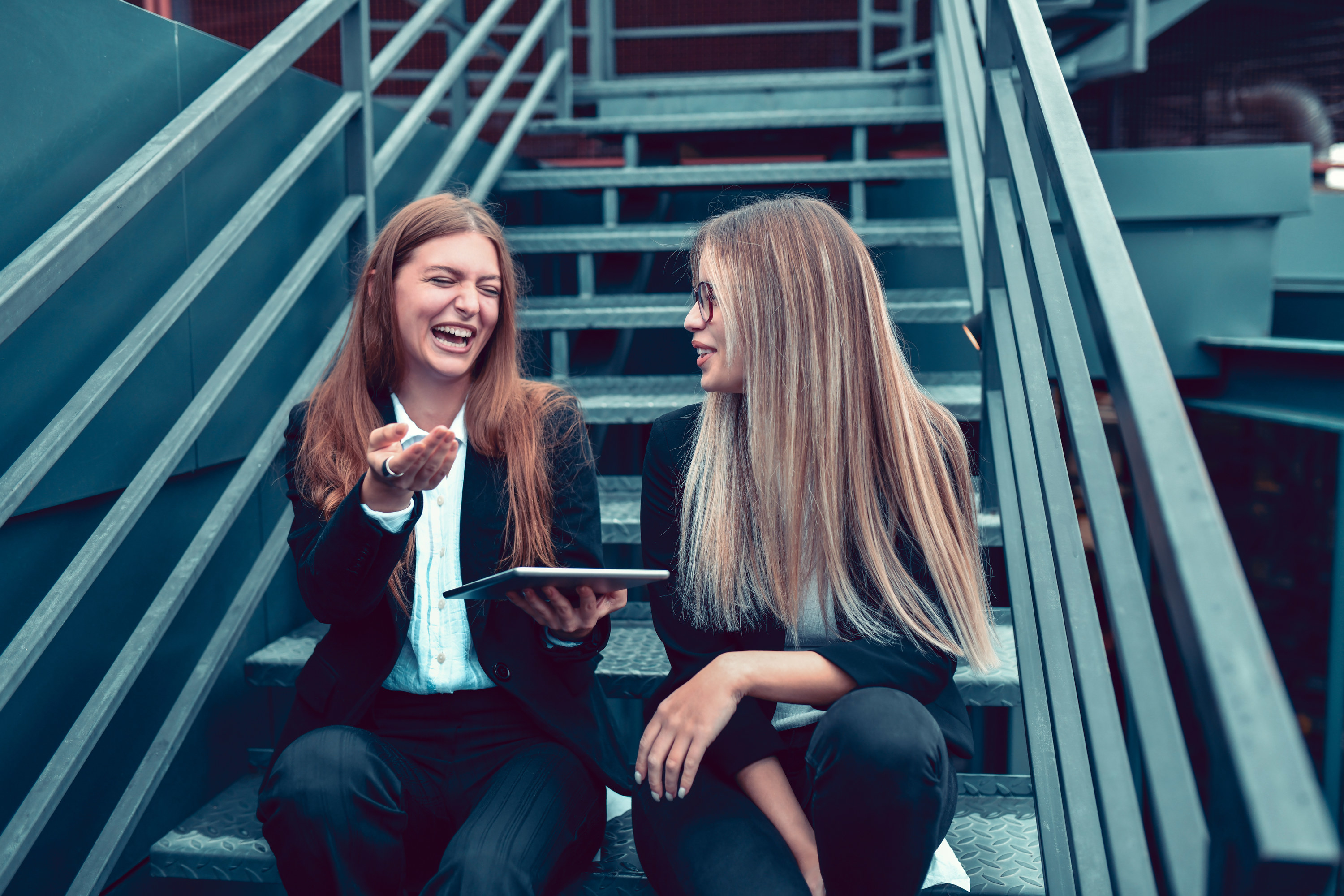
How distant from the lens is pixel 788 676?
111 cm

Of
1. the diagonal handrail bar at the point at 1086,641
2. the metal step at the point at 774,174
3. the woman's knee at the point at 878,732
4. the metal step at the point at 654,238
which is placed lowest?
the woman's knee at the point at 878,732

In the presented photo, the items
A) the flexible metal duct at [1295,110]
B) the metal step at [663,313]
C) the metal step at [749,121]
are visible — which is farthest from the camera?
the flexible metal duct at [1295,110]

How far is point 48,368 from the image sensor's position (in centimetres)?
123

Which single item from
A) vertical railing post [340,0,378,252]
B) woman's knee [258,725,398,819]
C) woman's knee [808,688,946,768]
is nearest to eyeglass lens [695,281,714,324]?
woman's knee [808,688,946,768]

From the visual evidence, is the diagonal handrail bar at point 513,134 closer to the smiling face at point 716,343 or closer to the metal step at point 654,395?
the metal step at point 654,395

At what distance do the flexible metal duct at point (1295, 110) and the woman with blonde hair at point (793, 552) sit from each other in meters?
5.93

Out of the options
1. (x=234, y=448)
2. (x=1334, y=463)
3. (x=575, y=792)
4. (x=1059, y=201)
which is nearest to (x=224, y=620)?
(x=234, y=448)

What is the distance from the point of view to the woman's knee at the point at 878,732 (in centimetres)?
101

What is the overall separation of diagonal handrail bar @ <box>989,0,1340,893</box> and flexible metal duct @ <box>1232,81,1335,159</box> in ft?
20.4

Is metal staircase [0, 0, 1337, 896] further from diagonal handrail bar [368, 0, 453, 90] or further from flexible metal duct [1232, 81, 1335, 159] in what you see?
flexible metal duct [1232, 81, 1335, 159]

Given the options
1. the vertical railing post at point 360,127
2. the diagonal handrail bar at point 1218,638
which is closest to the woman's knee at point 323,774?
the diagonal handrail bar at point 1218,638

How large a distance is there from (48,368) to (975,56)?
1.90 meters

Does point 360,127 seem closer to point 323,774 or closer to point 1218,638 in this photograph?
point 323,774

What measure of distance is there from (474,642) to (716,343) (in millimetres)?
520
